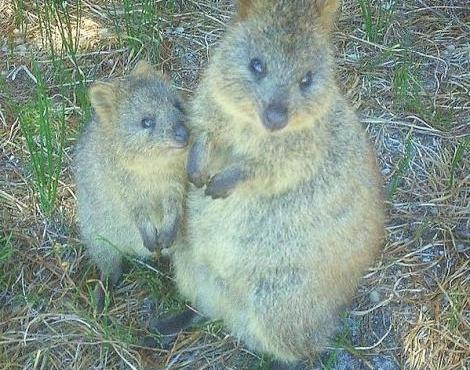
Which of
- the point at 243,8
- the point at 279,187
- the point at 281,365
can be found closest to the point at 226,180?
the point at 279,187

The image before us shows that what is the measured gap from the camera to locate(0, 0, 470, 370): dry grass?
3.90 meters

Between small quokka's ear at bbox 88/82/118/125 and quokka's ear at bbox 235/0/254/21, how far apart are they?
0.70m

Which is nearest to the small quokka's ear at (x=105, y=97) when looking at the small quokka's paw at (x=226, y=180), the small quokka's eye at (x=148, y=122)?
the small quokka's eye at (x=148, y=122)

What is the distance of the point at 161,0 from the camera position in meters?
5.46

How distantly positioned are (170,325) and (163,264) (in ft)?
1.24

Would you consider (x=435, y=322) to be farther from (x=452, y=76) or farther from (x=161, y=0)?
(x=161, y=0)

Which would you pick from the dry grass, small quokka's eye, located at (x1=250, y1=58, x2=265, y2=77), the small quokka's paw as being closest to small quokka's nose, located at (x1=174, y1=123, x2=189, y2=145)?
the small quokka's paw

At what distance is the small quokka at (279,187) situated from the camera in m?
3.11

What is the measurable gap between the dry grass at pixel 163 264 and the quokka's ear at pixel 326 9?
4.25 ft

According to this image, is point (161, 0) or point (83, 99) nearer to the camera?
point (83, 99)

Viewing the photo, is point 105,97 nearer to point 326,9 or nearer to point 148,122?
point 148,122

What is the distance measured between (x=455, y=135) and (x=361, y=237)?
1.44 meters

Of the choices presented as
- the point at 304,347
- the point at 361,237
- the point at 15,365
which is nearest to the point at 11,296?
the point at 15,365

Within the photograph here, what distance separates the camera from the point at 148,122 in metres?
3.58
